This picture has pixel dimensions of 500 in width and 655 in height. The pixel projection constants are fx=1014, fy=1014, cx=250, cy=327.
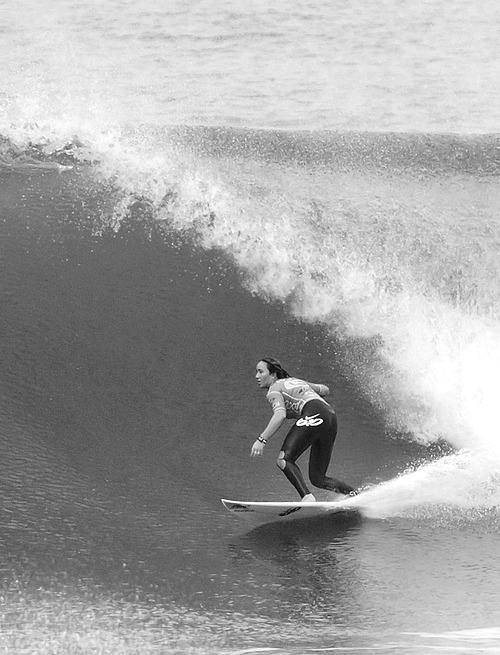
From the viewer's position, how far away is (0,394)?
9273 millimetres

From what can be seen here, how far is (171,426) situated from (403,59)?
25.0 meters

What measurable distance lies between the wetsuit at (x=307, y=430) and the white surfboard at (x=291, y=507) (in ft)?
0.54

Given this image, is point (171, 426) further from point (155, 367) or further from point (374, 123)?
point (374, 123)

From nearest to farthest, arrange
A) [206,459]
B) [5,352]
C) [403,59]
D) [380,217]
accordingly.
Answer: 1. [206,459]
2. [5,352]
3. [380,217]
4. [403,59]

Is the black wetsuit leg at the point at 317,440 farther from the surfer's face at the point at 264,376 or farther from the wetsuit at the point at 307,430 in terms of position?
the surfer's face at the point at 264,376

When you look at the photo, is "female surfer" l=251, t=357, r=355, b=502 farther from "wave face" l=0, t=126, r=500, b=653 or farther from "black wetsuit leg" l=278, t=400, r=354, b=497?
"wave face" l=0, t=126, r=500, b=653

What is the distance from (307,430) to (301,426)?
6 cm

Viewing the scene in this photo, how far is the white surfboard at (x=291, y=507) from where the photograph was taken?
7539 millimetres

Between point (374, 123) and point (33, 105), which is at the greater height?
point (33, 105)

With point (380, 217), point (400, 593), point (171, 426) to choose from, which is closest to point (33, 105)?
point (380, 217)

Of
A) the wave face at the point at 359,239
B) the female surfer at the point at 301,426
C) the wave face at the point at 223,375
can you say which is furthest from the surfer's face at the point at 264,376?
the wave face at the point at 359,239

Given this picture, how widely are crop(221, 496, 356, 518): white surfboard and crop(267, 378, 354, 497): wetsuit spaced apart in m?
0.16

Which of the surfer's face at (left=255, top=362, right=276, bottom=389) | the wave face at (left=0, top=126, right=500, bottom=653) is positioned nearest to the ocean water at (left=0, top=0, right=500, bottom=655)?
the wave face at (left=0, top=126, right=500, bottom=653)

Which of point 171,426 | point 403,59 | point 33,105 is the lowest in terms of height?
point 403,59
